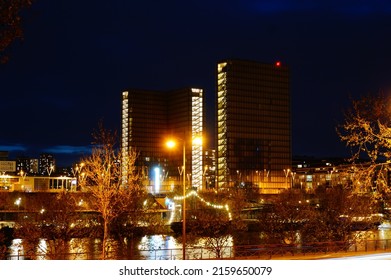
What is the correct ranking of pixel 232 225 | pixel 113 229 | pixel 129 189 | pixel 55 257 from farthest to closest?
1. pixel 232 225
2. pixel 113 229
3. pixel 129 189
4. pixel 55 257

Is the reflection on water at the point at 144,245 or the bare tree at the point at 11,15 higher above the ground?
the bare tree at the point at 11,15

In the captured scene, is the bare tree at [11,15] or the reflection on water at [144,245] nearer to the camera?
the bare tree at [11,15]

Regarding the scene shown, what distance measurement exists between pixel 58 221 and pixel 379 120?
33.9 meters

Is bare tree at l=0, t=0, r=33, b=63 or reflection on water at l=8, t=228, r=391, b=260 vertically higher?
bare tree at l=0, t=0, r=33, b=63

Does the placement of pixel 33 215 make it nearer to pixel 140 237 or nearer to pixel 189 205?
pixel 140 237

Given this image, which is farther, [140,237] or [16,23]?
[140,237]

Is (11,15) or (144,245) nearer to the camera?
(11,15)

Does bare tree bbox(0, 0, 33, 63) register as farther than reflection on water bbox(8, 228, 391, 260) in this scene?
No

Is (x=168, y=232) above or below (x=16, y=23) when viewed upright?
below

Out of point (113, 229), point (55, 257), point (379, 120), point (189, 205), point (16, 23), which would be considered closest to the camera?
point (16, 23)

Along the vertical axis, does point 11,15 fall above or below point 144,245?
above

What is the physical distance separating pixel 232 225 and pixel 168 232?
1134 cm

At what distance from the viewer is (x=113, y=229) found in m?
68.4
